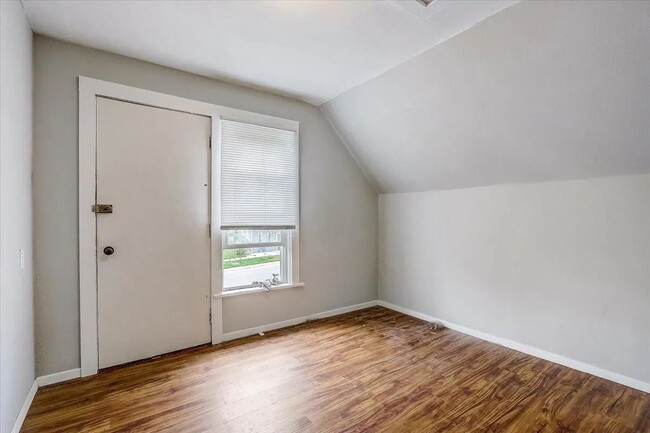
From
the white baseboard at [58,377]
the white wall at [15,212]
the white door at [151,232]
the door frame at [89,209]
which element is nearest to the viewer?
the white wall at [15,212]

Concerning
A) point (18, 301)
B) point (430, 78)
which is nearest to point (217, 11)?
point (430, 78)

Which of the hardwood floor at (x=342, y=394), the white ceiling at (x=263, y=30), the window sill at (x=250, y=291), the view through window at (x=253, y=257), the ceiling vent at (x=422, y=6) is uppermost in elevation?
the white ceiling at (x=263, y=30)

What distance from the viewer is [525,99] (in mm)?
2295

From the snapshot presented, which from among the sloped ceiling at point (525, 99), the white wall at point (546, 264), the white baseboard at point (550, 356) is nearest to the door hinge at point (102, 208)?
the sloped ceiling at point (525, 99)

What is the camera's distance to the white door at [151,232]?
8.14 feet

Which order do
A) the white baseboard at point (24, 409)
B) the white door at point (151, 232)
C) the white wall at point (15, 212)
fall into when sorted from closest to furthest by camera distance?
the white wall at point (15, 212) < the white baseboard at point (24, 409) < the white door at point (151, 232)

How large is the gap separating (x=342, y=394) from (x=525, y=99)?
254cm

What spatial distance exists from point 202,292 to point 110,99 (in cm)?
183

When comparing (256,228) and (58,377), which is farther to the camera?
(256,228)

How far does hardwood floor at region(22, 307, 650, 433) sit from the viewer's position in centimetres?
184

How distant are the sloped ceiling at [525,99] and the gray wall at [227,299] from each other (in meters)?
0.72

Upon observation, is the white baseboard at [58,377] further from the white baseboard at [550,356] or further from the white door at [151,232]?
the white baseboard at [550,356]

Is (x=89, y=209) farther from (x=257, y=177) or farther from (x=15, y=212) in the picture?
(x=257, y=177)

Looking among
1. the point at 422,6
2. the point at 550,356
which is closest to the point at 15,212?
the point at 422,6
